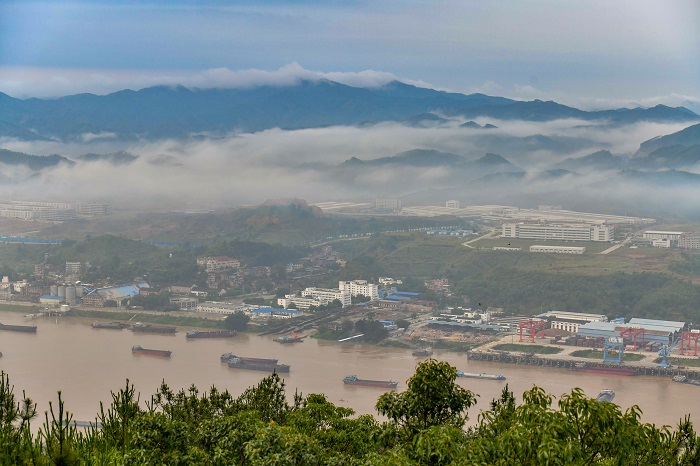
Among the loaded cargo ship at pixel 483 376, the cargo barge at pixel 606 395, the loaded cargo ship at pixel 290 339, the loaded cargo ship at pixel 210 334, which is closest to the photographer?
the cargo barge at pixel 606 395

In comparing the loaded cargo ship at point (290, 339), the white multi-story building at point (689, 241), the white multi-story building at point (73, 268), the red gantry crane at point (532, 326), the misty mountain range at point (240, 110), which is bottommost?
the loaded cargo ship at point (290, 339)

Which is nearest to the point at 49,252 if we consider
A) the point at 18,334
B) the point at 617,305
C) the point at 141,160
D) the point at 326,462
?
the point at 18,334

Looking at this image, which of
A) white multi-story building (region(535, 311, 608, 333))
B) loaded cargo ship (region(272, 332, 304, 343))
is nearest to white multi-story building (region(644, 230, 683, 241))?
white multi-story building (region(535, 311, 608, 333))

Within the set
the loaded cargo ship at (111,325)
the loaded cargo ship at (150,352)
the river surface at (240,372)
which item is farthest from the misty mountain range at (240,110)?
the loaded cargo ship at (150,352)

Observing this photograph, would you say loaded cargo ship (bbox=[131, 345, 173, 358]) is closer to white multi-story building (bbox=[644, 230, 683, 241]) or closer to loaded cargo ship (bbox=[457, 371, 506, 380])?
loaded cargo ship (bbox=[457, 371, 506, 380])

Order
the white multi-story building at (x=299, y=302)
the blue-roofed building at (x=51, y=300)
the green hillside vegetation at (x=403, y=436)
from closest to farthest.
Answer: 1. the green hillside vegetation at (x=403, y=436)
2. the white multi-story building at (x=299, y=302)
3. the blue-roofed building at (x=51, y=300)

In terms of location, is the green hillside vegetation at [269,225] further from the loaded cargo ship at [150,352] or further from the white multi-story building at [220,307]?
the loaded cargo ship at [150,352]

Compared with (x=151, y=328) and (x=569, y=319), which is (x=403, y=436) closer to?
(x=569, y=319)
